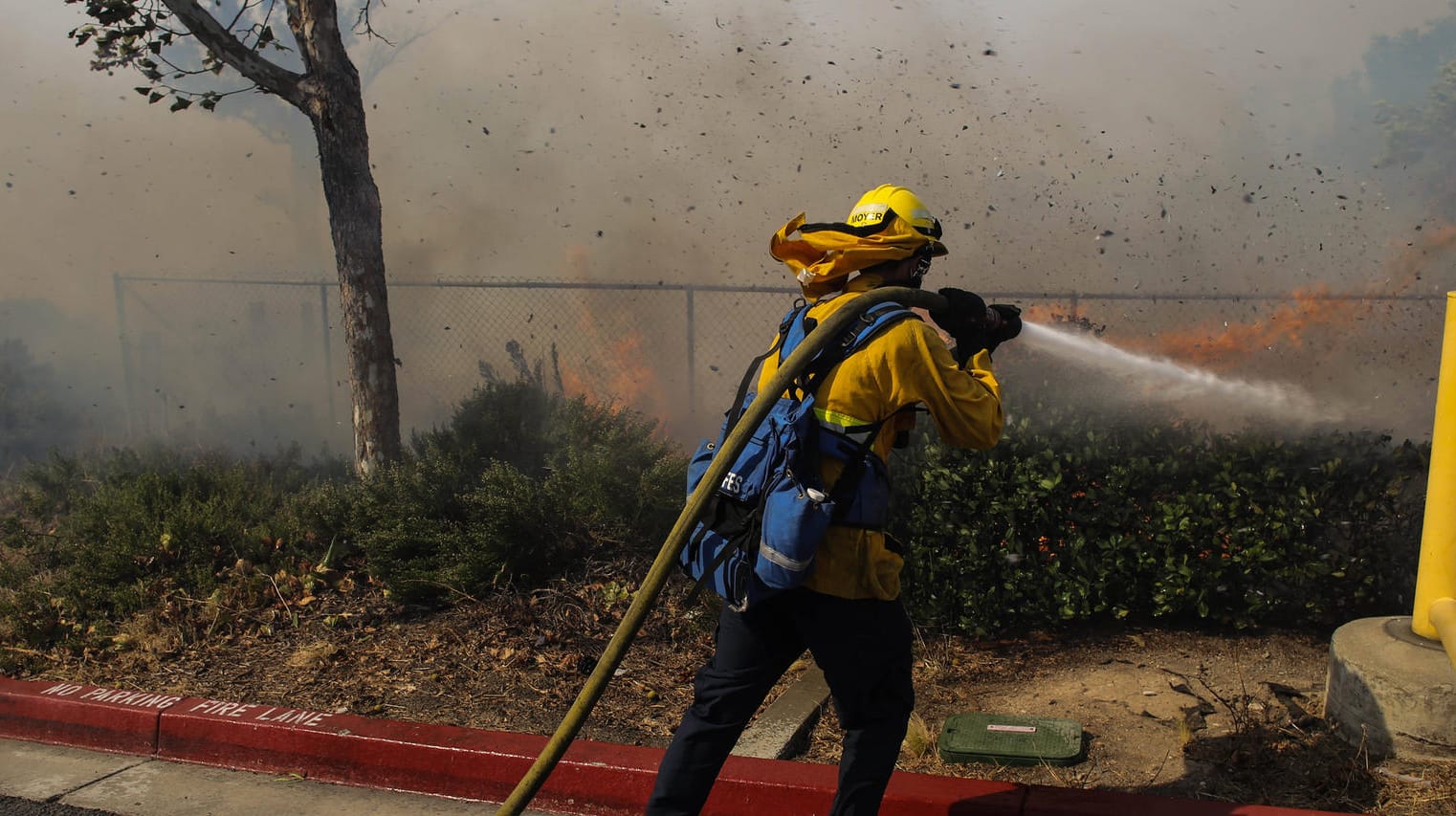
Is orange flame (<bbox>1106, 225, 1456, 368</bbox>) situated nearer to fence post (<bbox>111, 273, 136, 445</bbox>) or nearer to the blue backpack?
the blue backpack

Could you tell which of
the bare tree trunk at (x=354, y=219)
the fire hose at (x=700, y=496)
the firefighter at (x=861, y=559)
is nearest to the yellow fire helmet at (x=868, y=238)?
the firefighter at (x=861, y=559)

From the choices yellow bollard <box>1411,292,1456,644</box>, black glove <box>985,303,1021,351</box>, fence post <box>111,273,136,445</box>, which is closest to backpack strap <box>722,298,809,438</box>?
black glove <box>985,303,1021,351</box>

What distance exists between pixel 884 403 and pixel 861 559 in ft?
1.17

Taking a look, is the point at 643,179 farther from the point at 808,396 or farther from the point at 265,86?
the point at 808,396

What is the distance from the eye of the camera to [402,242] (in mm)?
11312

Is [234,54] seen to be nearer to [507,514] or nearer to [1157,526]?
[507,514]

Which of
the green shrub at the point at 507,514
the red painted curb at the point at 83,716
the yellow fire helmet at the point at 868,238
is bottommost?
the red painted curb at the point at 83,716

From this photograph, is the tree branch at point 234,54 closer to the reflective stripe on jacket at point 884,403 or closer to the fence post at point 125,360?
the reflective stripe on jacket at point 884,403

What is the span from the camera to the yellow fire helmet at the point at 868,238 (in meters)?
2.49

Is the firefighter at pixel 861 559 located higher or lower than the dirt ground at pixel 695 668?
higher

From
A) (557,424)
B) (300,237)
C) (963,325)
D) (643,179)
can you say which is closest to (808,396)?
(963,325)

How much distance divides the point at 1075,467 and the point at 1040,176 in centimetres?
430

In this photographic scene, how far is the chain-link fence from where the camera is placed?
23.4 ft

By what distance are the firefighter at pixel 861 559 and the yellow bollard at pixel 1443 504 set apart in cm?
148
